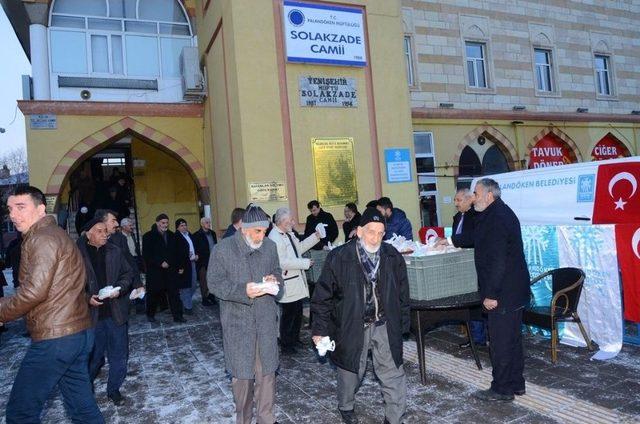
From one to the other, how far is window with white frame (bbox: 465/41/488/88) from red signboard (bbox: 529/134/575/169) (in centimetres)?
287

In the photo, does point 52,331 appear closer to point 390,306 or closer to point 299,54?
point 390,306

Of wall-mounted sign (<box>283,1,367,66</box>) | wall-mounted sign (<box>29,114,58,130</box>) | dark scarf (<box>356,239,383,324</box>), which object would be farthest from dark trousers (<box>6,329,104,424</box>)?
wall-mounted sign (<box>29,114,58,130</box>)

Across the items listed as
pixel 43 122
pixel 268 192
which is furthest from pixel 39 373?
pixel 43 122

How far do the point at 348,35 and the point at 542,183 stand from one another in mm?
5624

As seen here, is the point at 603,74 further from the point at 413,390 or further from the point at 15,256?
the point at 15,256

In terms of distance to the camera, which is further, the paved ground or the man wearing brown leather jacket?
the paved ground

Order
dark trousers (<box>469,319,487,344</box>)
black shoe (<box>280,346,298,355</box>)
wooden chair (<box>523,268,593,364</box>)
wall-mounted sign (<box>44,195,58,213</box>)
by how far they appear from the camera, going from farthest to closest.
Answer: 1. wall-mounted sign (<box>44,195,58,213</box>)
2. black shoe (<box>280,346,298,355</box>)
3. dark trousers (<box>469,319,487,344</box>)
4. wooden chair (<box>523,268,593,364</box>)

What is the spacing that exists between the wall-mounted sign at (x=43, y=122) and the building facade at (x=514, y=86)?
920 cm

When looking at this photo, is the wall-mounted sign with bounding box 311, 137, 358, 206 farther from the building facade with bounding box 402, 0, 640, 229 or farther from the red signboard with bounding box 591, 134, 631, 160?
the red signboard with bounding box 591, 134, 631, 160

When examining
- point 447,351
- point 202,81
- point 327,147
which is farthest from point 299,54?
point 447,351

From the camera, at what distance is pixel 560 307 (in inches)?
203

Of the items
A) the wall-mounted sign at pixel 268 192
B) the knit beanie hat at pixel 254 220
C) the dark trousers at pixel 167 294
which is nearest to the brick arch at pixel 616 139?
the wall-mounted sign at pixel 268 192

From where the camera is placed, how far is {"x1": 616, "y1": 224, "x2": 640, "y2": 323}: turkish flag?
194 inches

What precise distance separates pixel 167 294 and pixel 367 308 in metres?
5.47
